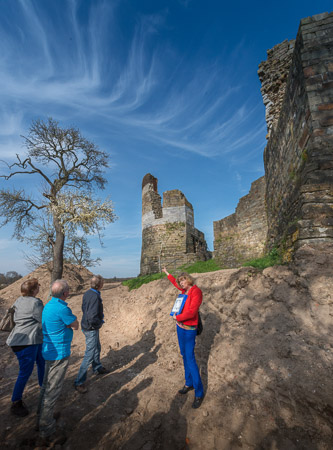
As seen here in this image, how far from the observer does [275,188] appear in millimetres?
7891

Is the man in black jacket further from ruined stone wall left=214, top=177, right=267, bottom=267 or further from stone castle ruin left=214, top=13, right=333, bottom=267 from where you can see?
ruined stone wall left=214, top=177, right=267, bottom=267

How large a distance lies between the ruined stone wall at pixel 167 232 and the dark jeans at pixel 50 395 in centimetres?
1302

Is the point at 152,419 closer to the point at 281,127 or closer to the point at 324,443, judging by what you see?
the point at 324,443

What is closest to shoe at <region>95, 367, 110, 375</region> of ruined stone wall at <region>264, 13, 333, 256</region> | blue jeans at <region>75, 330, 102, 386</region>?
blue jeans at <region>75, 330, 102, 386</region>

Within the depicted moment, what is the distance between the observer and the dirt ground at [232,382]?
2.60 metres

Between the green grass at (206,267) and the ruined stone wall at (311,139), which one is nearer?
the ruined stone wall at (311,139)

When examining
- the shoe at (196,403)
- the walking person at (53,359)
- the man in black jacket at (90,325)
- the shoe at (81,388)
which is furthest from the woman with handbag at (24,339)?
the shoe at (196,403)

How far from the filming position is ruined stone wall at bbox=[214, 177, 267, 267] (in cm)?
1248

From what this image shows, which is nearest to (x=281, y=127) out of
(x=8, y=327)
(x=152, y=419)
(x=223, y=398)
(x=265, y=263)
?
(x=265, y=263)

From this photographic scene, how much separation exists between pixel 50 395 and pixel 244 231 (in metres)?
12.5

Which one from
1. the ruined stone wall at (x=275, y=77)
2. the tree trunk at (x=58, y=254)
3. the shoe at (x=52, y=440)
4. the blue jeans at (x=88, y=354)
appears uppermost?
the ruined stone wall at (x=275, y=77)

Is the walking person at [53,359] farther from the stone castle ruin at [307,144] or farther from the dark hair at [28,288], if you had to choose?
the stone castle ruin at [307,144]

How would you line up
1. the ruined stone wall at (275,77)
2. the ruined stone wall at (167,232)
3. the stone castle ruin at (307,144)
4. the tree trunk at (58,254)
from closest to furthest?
the stone castle ruin at (307,144) < the ruined stone wall at (275,77) < the tree trunk at (58,254) < the ruined stone wall at (167,232)

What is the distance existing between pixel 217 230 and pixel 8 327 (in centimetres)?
1360
